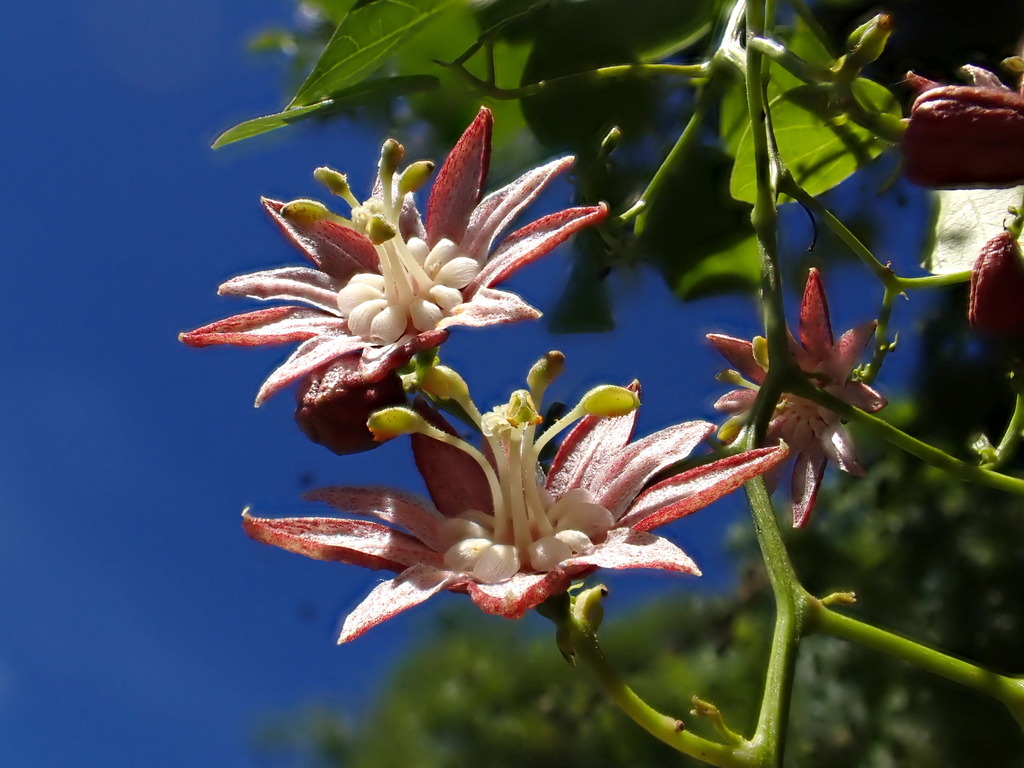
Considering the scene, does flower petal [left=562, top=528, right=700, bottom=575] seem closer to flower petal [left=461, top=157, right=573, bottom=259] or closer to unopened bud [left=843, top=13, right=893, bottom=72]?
flower petal [left=461, top=157, right=573, bottom=259]

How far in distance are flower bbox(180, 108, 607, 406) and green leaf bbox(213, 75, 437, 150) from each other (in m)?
0.08

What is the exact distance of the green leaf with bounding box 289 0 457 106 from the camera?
0.86 m

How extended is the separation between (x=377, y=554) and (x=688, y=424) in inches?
9.0

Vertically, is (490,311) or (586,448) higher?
(490,311)

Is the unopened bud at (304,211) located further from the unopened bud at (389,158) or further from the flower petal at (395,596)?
the flower petal at (395,596)

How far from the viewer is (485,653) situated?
12.1 feet

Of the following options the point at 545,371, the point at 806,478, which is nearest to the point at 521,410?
the point at 545,371

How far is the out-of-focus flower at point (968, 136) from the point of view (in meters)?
0.70

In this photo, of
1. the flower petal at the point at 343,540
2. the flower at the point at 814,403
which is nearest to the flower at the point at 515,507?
the flower petal at the point at 343,540

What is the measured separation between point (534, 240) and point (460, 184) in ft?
0.44

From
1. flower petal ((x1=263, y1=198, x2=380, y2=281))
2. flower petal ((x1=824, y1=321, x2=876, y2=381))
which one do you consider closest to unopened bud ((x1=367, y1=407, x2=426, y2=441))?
flower petal ((x1=263, y1=198, x2=380, y2=281))

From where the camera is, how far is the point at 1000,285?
2.35 ft

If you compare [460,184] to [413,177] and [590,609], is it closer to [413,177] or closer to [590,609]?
[413,177]

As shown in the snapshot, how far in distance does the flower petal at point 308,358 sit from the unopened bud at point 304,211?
0.13 meters
